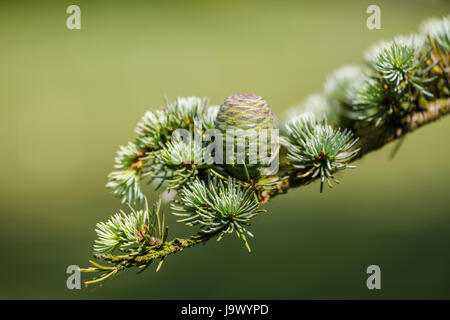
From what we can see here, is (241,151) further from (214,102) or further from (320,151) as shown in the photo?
(214,102)

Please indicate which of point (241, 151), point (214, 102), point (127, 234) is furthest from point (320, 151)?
point (214, 102)

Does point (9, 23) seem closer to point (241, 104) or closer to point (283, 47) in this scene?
point (283, 47)

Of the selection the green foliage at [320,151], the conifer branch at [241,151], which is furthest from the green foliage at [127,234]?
the green foliage at [320,151]

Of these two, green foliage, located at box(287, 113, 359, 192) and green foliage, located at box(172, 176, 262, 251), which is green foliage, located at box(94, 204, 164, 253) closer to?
green foliage, located at box(172, 176, 262, 251)

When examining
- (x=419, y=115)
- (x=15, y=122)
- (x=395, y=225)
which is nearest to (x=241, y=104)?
(x=419, y=115)

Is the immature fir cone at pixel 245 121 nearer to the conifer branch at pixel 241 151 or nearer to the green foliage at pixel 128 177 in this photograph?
the conifer branch at pixel 241 151
